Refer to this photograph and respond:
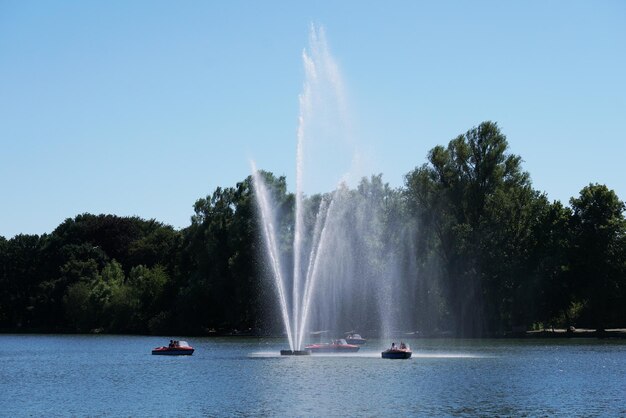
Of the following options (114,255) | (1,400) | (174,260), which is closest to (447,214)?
(174,260)

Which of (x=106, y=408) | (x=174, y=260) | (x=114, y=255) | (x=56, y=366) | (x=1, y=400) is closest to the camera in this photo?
(x=106, y=408)

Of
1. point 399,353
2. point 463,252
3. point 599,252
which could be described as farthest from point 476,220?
point 399,353

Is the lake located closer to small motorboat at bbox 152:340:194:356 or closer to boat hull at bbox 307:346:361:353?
small motorboat at bbox 152:340:194:356

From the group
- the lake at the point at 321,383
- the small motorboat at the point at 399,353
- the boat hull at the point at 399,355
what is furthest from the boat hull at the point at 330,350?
the boat hull at the point at 399,355

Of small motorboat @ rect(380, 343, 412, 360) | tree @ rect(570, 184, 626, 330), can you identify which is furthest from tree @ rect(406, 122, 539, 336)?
small motorboat @ rect(380, 343, 412, 360)

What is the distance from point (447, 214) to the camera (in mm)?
103375

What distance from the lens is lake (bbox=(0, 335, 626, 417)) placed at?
41.0 meters

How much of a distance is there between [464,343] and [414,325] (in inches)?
610

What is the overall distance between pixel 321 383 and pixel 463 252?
52640mm

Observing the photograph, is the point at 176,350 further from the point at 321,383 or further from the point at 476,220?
the point at 476,220

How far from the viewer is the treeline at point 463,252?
323ft

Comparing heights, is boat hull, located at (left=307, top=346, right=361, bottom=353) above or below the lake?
above

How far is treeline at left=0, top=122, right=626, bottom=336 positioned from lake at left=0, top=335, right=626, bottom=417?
1709 cm

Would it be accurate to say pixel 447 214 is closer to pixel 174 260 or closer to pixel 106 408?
pixel 174 260
